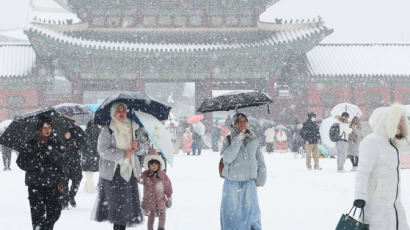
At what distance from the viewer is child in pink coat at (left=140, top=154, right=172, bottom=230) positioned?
5730 mm

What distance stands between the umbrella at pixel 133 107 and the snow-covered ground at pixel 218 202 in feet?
4.35

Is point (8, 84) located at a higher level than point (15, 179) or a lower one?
higher

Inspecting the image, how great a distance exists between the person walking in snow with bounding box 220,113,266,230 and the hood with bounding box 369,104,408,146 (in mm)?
1546

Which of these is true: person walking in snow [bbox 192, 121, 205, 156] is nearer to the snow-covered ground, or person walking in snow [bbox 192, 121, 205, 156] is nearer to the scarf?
the snow-covered ground

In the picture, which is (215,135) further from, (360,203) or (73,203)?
(360,203)

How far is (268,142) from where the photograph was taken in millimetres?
21734

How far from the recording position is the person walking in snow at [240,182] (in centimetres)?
536

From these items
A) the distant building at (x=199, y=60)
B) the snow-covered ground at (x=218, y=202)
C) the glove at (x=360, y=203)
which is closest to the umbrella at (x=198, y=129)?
the distant building at (x=199, y=60)

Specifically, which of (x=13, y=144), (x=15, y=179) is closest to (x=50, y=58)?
(x=15, y=179)

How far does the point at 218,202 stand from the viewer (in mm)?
8188

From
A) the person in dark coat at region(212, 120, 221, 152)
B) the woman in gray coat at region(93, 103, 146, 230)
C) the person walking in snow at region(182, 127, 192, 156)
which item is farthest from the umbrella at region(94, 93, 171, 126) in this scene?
the person in dark coat at region(212, 120, 221, 152)

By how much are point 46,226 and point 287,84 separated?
1982 centimetres

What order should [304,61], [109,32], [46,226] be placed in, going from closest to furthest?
[46,226], [109,32], [304,61]

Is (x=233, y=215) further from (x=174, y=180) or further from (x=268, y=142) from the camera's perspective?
(x=268, y=142)
